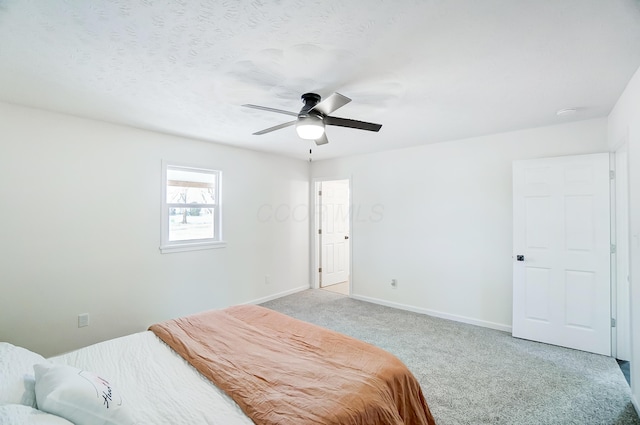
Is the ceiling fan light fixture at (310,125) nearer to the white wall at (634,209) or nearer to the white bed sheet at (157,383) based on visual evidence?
the white bed sheet at (157,383)

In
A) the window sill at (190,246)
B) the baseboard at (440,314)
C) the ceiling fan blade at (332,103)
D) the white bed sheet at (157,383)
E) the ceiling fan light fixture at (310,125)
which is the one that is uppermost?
the ceiling fan blade at (332,103)

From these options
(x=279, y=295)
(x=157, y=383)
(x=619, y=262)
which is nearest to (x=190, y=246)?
(x=279, y=295)

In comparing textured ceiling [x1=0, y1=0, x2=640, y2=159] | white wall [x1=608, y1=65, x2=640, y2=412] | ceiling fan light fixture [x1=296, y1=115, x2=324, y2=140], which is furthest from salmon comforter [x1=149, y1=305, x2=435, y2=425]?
textured ceiling [x1=0, y1=0, x2=640, y2=159]

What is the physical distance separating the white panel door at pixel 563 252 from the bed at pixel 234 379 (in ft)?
7.90

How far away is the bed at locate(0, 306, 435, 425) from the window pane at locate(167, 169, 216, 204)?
2.12m

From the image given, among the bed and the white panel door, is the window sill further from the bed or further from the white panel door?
the white panel door

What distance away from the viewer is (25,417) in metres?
0.96

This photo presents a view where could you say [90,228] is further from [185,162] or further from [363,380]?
[363,380]

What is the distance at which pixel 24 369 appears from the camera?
1352 millimetres

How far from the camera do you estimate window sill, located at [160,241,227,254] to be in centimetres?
363

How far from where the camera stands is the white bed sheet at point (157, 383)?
4.11 feet

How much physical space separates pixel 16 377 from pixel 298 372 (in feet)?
4.07

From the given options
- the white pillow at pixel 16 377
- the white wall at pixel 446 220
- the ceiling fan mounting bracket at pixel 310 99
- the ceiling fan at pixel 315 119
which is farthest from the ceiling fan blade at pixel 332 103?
the white wall at pixel 446 220

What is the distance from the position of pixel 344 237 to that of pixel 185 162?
11.5 ft
